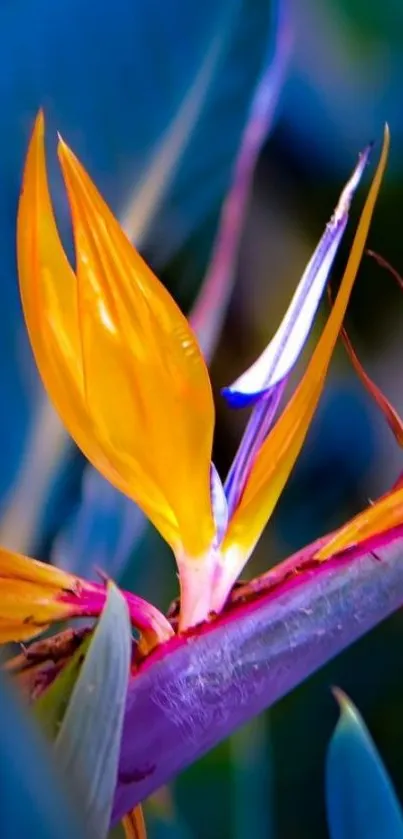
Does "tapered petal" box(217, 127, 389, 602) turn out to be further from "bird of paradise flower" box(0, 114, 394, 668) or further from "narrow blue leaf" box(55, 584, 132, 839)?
"narrow blue leaf" box(55, 584, 132, 839)

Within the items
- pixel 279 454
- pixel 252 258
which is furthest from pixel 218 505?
pixel 252 258

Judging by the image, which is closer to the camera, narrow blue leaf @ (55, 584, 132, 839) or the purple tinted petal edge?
narrow blue leaf @ (55, 584, 132, 839)

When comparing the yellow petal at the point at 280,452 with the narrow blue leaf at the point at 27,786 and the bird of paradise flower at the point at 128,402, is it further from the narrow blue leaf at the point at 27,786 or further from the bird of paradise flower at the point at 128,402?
the narrow blue leaf at the point at 27,786

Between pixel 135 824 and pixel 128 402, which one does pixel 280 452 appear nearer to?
pixel 128 402

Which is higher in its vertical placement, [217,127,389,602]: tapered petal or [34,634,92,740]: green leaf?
[217,127,389,602]: tapered petal

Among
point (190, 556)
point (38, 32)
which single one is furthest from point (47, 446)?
point (38, 32)

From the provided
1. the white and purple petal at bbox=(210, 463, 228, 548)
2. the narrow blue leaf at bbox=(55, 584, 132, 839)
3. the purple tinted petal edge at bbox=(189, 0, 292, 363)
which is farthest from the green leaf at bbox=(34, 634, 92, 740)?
the purple tinted petal edge at bbox=(189, 0, 292, 363)

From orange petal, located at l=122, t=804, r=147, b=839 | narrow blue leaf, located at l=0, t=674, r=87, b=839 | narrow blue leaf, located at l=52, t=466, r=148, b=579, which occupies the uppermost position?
narrow blue leaf, located at l=52, t=466, r=148, b=579
